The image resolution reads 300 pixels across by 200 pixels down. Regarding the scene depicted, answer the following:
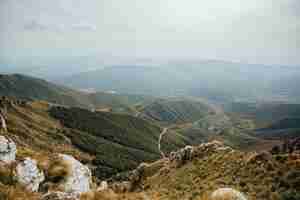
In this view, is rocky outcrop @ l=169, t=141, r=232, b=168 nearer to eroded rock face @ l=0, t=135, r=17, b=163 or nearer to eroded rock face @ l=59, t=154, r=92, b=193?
eroded rock face @ l=59, t=154, r=92, b=193

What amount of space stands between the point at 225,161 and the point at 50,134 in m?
168

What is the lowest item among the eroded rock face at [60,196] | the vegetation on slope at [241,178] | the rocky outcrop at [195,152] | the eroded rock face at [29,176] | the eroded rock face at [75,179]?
the rocky outcrop at [195,152]

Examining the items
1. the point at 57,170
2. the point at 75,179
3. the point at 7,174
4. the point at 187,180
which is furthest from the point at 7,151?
the point at 187,180

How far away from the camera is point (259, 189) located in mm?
22031

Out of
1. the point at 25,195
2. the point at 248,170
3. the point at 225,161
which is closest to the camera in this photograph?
the point at 25,195

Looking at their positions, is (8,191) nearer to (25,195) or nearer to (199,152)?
(25,195)

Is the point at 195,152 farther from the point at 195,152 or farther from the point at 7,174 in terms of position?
the point at 7,174

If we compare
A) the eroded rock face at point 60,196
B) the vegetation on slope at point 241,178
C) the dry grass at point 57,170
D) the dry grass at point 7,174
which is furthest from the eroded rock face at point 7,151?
the vegetation on slope at point 241,178

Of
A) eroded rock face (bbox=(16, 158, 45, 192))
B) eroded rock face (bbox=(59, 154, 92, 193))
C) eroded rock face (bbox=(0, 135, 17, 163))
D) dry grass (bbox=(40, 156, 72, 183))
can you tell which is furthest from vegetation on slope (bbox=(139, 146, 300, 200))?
eroded rock face (bbox=(0, 135, 17, 163))

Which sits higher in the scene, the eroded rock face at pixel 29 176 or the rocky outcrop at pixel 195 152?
the eroded rock face at pixel 29 176

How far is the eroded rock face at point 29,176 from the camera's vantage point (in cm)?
1708

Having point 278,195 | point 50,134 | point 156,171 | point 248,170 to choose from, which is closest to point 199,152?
point 156,171

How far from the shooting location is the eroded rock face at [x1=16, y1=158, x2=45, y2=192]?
1708 cm

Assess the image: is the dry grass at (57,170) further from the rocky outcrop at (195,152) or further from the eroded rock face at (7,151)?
the rocky outcrop at (195,152)
